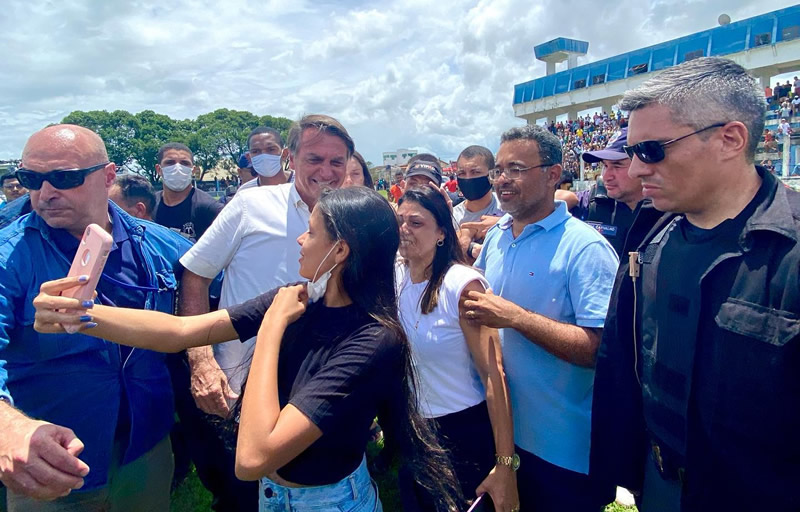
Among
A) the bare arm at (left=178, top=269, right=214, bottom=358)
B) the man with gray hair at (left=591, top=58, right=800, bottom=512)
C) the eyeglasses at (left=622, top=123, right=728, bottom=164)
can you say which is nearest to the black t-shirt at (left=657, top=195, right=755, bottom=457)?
the man with gray hair at (left=591, top=58, right=800, bottom=512)

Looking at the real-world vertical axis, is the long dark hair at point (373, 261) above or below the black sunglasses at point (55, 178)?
below

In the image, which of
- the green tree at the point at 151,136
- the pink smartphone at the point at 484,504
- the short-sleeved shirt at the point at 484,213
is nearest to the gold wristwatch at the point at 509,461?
the pink smartphone at the point at 484,504

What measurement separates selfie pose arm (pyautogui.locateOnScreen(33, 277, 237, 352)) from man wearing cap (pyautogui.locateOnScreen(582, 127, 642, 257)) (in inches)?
124

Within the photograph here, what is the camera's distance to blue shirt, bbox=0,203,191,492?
6.96ft

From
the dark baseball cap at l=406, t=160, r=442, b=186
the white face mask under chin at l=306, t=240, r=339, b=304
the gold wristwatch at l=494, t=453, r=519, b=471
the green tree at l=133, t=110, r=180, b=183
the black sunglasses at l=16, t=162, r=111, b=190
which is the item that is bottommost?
the gold wristwatch at l=494, t=453, r=519, b=471

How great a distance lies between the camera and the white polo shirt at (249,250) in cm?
276

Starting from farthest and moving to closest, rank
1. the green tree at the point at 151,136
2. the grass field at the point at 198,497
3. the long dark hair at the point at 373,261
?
the green tree at the point at 151,136
the grass field at the point at 198,497
the long dark hair at the point at 373,261

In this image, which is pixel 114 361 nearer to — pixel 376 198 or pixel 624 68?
pixel 376 198

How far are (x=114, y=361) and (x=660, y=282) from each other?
2454mm

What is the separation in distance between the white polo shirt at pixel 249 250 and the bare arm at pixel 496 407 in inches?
41.8

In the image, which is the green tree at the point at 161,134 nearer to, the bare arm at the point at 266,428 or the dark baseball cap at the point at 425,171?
the dark baseball cap at the point at 425,171

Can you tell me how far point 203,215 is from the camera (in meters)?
5.52

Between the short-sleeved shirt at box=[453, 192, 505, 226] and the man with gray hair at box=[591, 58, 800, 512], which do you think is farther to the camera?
the short-sleeved shirt at box=[453, 192, 505, 226]

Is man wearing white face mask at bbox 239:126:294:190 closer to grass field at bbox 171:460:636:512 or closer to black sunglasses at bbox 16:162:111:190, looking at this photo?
grass field at bbox 171:460:636:512
